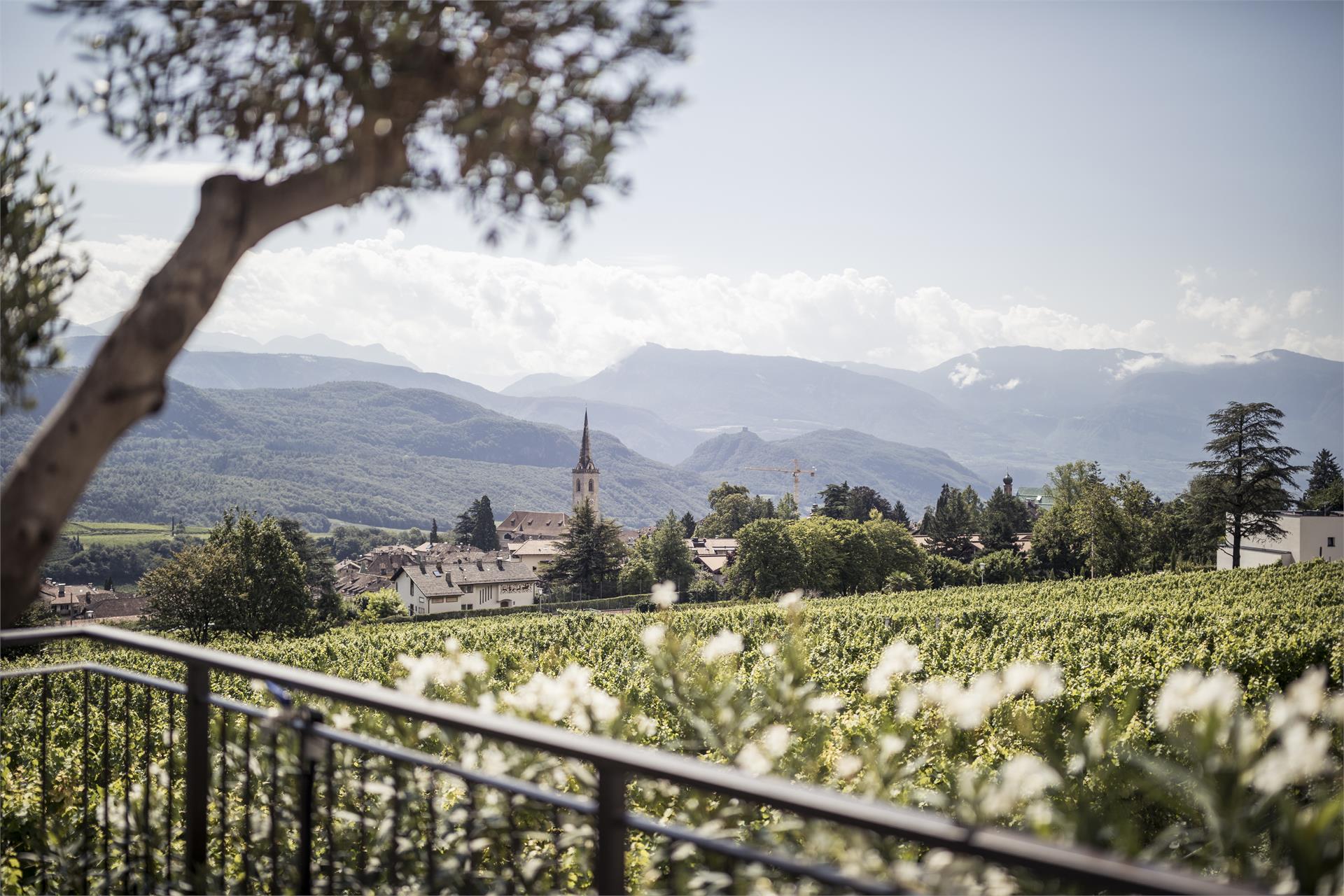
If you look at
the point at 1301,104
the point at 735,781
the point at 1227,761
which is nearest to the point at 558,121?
the point at 735,781

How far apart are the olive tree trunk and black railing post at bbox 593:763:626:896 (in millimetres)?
1114

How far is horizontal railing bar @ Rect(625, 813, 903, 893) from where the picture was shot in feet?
4.45

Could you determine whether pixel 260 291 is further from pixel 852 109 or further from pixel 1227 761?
pixel 1227 761

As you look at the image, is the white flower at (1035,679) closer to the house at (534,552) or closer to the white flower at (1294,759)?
Answer: the white flower at (1294,759)

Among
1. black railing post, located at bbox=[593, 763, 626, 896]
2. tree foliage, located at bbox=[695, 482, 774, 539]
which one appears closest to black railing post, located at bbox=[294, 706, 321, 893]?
black railing post, located at bbox=[593, 763, 626, 896]

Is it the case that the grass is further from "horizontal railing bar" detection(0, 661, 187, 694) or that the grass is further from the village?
"horizontal railing bar" detection(0, 661, 187, 694)

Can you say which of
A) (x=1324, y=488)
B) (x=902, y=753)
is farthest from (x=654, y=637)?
(x=1324, y=488)

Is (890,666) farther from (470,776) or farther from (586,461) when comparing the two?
(586,461)

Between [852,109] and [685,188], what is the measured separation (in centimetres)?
95

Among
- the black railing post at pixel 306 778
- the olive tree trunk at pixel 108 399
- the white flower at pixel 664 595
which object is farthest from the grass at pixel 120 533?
the olive tree trunk at pixel 108 399

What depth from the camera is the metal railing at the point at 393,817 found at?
4.27 ft

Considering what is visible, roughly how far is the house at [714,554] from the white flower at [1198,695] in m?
63.0

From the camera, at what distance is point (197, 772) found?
2.73 m

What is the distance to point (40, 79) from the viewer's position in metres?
2.50
